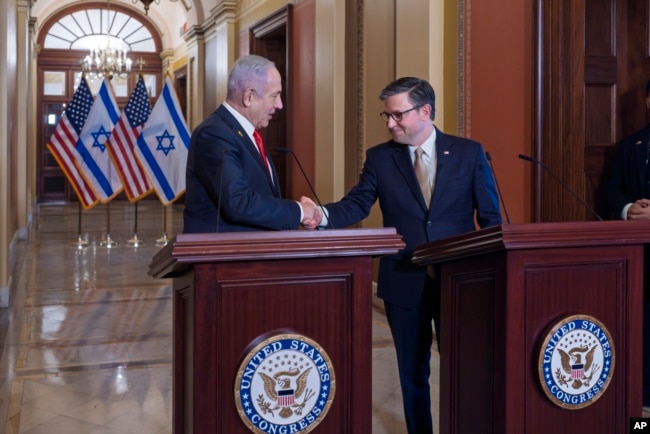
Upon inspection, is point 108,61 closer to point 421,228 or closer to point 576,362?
point 421,228

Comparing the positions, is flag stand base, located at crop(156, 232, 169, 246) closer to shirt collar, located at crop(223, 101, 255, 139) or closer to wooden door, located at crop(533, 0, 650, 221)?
wooden door, located at crop(533, 0, 650, 221)

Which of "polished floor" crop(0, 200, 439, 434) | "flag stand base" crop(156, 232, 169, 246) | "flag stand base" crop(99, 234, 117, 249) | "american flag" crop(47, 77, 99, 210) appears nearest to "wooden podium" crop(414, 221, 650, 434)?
"polished floor" crop(0, 200, 439, 434)

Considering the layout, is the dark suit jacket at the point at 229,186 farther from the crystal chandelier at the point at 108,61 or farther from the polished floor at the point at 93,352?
the crystal chandelier at the point at 108,61

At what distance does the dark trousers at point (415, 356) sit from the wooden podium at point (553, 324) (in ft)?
1.68

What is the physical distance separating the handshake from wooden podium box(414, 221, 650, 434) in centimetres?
55

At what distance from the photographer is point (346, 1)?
7.64 m

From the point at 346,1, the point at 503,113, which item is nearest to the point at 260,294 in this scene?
the point at 503,113

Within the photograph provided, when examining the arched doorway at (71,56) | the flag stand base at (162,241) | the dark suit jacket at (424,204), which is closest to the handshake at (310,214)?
the dark suit jacket at (424,204)

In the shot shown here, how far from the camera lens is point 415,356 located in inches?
127

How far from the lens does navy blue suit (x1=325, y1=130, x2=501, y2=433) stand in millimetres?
3199

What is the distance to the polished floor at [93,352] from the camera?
13.3ft

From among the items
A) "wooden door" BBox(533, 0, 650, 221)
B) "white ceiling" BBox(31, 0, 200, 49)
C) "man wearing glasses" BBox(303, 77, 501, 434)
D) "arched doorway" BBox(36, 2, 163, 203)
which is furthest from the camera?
"arched doorway" BBox(36, 2, 163, 203)

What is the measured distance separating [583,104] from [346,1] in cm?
324

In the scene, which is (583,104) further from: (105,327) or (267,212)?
(105,327)
